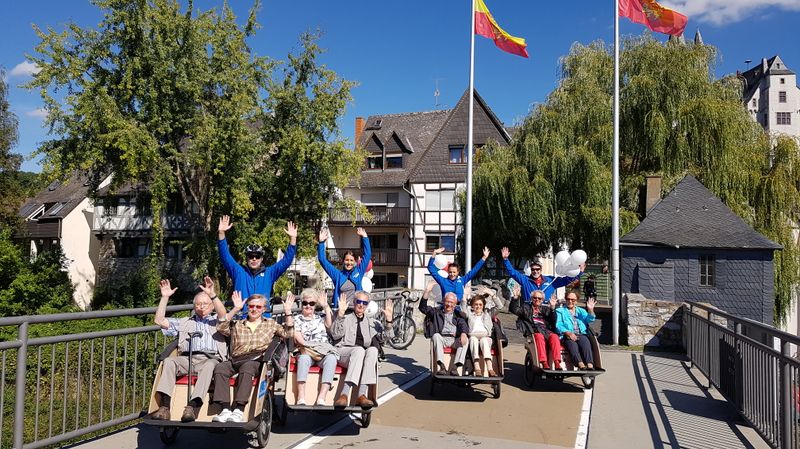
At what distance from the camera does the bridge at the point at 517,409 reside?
5312 millimetres

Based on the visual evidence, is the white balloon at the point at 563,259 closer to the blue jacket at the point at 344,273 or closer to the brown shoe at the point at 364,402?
the blue jacket at the point at 344,273

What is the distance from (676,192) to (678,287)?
2.83m

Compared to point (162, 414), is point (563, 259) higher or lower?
higher

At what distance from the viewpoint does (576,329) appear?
870 centimetres

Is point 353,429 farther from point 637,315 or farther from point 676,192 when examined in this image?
point 676,192

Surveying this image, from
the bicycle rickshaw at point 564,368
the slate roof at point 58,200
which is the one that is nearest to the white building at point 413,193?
the slate roof at point 58,200

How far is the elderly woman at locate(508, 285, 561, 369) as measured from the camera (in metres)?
8.42

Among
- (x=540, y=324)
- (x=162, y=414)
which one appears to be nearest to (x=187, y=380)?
(x=162, y=414)

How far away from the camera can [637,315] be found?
42.9 feet

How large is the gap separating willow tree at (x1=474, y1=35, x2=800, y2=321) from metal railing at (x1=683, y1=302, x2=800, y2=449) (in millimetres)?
12014

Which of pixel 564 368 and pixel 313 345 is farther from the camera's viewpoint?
pixel 564 368

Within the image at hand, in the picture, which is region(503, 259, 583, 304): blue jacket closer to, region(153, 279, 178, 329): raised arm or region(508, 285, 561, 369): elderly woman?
region(508, 285, 561, 369): elderly woman

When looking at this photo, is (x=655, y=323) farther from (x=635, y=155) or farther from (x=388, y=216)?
(x=388, y=216)

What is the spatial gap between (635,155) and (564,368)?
14.7m
